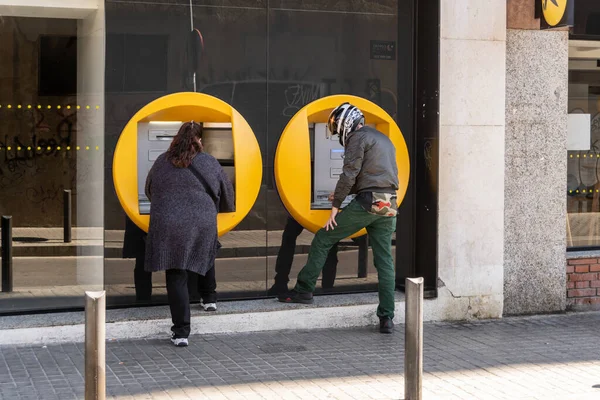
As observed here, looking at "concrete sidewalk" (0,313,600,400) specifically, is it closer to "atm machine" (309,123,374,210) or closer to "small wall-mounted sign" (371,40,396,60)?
"atm machine" (309,123,374,210)

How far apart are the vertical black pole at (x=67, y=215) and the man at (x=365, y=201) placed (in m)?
1.92

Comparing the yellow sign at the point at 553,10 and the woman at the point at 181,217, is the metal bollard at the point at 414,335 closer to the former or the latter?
the woman at the point at 181,217

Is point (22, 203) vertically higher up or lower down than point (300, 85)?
lower down

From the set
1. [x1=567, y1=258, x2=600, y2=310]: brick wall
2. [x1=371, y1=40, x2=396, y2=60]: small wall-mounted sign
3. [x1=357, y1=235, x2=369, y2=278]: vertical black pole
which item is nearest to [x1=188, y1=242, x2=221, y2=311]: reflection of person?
[x1=357, y1=235, x2=369, y2=278]: vertical black pole

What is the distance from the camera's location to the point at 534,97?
8.84m

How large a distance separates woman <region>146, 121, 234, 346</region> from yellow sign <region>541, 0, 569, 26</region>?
3177 mm

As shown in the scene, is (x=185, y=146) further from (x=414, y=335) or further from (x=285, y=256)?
(x=414, y=335)

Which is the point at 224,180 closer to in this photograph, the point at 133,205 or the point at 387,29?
the point at 133,205

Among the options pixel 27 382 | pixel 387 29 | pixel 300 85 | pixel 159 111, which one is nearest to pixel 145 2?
pixel 159 111

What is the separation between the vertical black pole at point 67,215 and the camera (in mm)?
8094

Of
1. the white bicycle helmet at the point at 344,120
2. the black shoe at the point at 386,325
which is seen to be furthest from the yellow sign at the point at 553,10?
the black shoe at the point at 386,325

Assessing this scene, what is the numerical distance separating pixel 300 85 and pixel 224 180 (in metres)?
1.28

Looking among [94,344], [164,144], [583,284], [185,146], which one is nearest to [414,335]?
[94,344]

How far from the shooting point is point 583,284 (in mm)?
9219
